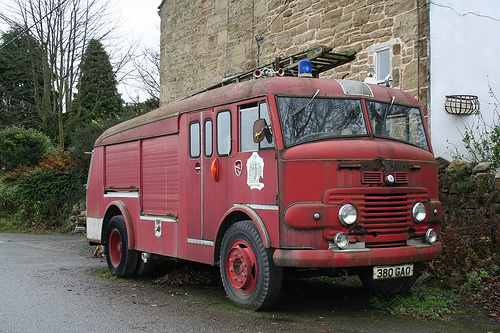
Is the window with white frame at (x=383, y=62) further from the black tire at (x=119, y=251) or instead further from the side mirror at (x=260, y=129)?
the black tire at (x=119, y=251)

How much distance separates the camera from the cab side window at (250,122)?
20.9ft

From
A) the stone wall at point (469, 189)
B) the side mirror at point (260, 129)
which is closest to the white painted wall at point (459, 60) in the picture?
the stone wall at point (469, 189)

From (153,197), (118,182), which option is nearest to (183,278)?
(153,197)

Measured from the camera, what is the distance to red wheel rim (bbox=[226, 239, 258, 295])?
6293mm

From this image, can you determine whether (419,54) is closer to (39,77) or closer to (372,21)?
(372,21)

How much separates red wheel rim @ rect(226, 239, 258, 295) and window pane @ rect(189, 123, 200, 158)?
156 centimetres

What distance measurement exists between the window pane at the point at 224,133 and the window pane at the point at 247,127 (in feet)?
0.77

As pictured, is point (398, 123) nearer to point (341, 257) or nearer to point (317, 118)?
point (317, 118)

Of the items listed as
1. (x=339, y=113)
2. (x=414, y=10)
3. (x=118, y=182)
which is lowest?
(x=118, y=182)

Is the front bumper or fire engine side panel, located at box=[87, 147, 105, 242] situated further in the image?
fire engine side panel, located at box=[87, 147, 105, 242]

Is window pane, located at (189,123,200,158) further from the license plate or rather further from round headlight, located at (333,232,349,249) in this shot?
the license plate

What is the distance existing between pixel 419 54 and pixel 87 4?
20.4 meters

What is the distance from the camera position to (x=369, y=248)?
591cm

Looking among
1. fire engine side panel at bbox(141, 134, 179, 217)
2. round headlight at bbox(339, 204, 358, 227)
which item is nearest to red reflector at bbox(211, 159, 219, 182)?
fire engine side panel at bbox(141, 134, 179, 217)
